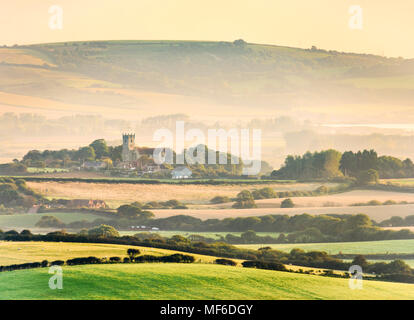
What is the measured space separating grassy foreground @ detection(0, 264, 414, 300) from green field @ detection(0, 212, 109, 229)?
18.8ft

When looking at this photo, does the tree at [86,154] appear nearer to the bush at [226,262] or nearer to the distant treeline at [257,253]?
the distant treeline at [257,253]

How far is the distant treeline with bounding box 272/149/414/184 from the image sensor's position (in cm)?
3141

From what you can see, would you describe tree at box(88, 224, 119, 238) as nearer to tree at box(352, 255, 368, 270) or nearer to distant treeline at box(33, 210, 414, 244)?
distant treeline at box(33, 210, 414, 244)

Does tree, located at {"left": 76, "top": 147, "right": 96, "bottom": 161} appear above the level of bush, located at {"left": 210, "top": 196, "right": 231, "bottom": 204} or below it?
above

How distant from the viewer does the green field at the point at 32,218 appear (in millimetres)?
29562

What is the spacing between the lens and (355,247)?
2880 centimetres

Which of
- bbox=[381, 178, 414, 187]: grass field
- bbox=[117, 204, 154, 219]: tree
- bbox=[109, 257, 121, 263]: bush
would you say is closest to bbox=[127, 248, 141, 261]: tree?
bbox=[109, 257, 121, 263]: bush

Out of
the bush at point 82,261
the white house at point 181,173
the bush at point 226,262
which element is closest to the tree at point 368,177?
the white house at point 181,173

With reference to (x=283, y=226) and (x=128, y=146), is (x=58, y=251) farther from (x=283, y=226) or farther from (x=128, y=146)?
(x=283, y=226)

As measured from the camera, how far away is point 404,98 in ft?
109

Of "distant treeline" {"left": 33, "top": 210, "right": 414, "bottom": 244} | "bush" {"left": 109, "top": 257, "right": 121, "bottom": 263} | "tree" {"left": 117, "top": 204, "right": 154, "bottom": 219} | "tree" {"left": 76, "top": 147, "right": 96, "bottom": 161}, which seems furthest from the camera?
"tree" {"left": 76, "top": 147, "right": 96, "bottom": 161}

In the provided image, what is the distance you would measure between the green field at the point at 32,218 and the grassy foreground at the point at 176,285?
573cm
